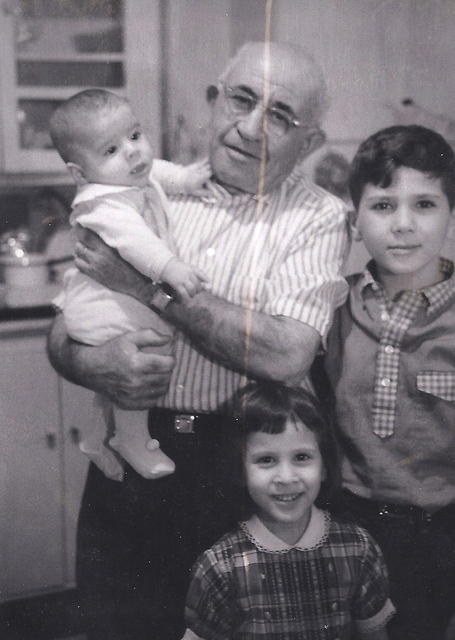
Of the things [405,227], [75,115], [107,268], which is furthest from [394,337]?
[75,115]

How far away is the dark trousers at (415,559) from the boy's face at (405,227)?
1.00 feet

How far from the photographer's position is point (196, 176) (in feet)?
2.86

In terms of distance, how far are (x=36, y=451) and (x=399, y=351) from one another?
0.52 m

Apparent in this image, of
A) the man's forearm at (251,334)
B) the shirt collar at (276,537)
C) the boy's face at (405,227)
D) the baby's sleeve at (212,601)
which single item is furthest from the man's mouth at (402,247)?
the baby's sleeve at (212,601)

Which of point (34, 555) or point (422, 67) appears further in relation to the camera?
point (34, 555)

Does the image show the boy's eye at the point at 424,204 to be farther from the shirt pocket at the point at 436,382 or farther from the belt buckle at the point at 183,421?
the belt buckle at the point at 183,421

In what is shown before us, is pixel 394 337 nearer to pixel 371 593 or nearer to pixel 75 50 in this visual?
pixel 371 593

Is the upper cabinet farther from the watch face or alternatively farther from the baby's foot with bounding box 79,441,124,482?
the baby's foot with bounding box 79,441,124,482

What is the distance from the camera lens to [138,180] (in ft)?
2.74

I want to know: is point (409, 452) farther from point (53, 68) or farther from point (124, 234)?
point (53, 68)

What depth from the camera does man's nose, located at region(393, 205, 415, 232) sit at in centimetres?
85

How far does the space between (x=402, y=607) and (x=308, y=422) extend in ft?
1.02

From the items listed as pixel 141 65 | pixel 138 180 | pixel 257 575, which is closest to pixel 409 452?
pixel 257 575

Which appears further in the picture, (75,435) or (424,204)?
(75,435)
